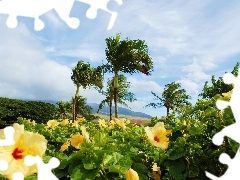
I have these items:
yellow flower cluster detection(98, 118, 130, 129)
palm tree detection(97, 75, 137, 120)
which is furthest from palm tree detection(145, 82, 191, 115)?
yellow flower cluster detection(98, 118, 130, 129)

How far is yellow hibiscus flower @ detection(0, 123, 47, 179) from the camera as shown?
1526 mm

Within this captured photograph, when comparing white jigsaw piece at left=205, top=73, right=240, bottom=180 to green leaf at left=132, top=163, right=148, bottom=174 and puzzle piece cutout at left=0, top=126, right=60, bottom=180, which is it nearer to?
puzzle piece cutout at left=0, top=126, right=60, bottom=180

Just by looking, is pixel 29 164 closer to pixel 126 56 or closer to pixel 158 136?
pixel 158 136

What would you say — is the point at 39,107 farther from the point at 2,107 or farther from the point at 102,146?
the point at 102,146

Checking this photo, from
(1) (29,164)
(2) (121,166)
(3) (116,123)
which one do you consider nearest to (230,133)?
(2) (121,166)

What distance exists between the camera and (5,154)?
1532mm

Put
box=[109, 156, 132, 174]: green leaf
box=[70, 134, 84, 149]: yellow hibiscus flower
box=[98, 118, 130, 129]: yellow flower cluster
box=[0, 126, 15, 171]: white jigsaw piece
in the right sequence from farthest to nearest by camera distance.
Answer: box=[98, 118, 130, 129]: yellow flower cluster → box=[70, 134, 84, 149]: yellow hibiscus flower → box=[109, 156, 132, 174]: green leaf → box=[0, 126, 15, 171]: white jigsaw piece

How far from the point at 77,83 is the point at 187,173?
101 feet

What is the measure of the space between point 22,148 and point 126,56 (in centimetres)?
2780

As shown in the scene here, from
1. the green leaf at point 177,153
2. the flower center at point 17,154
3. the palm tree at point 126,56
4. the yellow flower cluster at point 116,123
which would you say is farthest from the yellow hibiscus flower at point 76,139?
the palm tree at point 126,56

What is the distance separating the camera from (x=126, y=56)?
1150 inches

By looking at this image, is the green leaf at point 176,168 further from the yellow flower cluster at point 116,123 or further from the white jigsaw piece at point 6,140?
the white jigsaw piece at point 6,140

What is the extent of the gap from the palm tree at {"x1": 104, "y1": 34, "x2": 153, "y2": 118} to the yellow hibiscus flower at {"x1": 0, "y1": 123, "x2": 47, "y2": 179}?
27.3m

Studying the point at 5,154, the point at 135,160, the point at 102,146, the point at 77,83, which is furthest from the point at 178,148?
the point at 77,83
